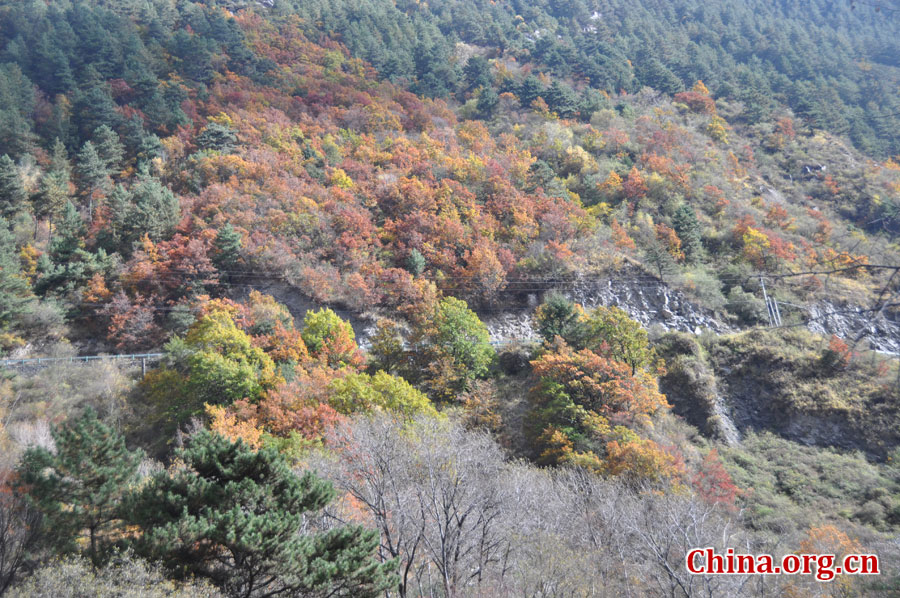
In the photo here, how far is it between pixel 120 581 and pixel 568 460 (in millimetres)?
18438

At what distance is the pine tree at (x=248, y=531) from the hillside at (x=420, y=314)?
109mm

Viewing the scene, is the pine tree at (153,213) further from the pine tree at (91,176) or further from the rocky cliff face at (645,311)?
the rocky cliff face at (645,311)

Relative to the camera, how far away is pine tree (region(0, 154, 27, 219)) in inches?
1507

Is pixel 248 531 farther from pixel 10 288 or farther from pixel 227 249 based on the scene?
pixel 10 288

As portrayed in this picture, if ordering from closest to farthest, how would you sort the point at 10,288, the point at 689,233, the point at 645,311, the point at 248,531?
the point at 248,531 < the point at 10,288 < the point at 645,311 < the point at 689,233

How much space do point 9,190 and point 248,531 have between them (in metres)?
41.6

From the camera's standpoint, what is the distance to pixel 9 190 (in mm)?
38438

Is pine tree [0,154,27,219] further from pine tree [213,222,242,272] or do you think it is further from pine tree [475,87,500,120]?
pine tree [475,87,500,120]

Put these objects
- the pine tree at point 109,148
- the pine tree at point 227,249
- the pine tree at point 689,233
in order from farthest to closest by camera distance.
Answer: the pine tree at point 109,148 < the pine tree at point 689,233 < the pine tree at point 227,249

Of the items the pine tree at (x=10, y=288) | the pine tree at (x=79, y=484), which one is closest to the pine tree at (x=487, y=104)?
the pine tree at (x=10, y=288)

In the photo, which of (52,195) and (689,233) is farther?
(689,233)

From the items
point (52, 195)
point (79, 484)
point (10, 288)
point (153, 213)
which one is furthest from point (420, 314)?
point (52, 195)

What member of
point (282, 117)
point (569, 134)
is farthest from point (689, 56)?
point (282, 117)

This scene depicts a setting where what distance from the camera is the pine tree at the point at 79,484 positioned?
13.8 meters
